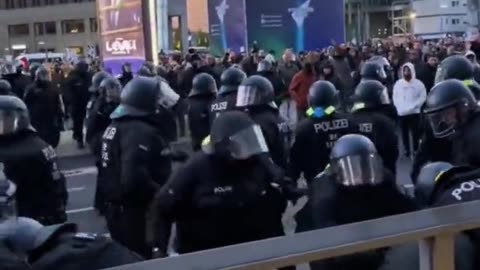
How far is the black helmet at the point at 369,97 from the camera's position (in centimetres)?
795

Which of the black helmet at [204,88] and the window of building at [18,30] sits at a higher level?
the window of building at [18,30]

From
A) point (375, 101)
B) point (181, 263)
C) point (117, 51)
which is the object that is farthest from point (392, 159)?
point (117, 51)

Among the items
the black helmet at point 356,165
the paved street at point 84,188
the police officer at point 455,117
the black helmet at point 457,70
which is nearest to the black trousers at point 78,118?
the paved street at point 84,188

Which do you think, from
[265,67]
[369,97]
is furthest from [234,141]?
[265,67]

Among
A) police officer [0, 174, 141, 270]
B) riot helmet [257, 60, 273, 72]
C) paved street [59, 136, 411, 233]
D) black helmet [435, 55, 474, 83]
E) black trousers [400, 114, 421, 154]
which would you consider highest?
black helmet [435, 55, 474, 83]

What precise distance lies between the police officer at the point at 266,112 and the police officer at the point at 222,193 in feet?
10.1

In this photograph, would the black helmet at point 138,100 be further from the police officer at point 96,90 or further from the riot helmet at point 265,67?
the riot helmet at point 265,67

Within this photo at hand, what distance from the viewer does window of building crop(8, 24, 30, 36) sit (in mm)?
83188

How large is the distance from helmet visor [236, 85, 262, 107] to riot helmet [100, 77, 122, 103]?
1865mm

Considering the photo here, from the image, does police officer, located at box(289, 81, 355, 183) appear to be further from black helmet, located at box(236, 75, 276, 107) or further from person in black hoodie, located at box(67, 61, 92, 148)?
person in black hoodie, located at box(67, 61, 92, 148)

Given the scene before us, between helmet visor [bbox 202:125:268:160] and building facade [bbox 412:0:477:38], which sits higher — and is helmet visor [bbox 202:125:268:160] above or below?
below

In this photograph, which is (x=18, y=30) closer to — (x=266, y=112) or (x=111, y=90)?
(x=111, y=90)

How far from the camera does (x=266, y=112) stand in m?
8.28

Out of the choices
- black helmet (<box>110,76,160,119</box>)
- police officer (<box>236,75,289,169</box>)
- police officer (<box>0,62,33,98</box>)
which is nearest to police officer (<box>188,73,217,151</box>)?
police officer (<box>236,75,289,169</box>)
